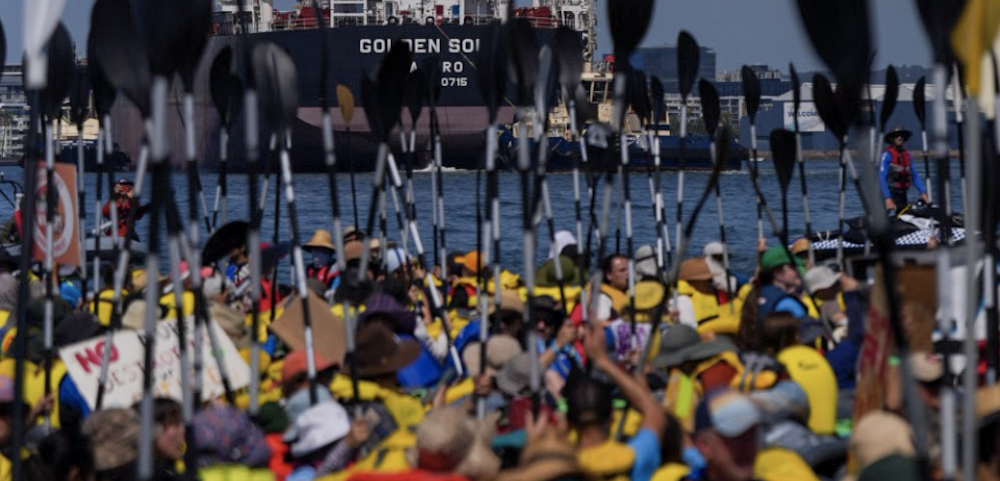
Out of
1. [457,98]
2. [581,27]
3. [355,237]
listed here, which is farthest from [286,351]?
[581,27]

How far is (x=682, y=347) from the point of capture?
20.1ft

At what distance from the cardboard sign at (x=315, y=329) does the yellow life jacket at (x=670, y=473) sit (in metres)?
Answer: 2.53

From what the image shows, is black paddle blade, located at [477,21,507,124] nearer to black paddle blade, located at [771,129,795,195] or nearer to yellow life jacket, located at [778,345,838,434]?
yellow life jacket, located at [778,345,838,434]

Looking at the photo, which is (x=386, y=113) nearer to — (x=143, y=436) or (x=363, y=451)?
(x=363, y=451)

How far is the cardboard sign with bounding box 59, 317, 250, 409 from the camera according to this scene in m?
6.61

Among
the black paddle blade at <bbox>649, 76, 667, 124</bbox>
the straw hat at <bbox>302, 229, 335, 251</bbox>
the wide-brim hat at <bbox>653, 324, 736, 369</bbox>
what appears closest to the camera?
the wide-brim hat at <bbox>653, 324, 736, 369</bbox>

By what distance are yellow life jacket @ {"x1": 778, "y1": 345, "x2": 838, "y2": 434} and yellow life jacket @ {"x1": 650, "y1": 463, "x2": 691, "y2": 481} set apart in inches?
42.0

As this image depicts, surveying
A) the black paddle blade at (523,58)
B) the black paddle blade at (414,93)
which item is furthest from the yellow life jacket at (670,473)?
the black paddle blade at (414,93)

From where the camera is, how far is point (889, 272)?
3758mm

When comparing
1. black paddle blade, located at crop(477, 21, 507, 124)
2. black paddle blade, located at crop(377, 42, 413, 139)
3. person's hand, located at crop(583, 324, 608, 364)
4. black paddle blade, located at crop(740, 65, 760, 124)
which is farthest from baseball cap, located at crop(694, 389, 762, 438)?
black paddle blade, located at crop(740, 65, 760, 124)

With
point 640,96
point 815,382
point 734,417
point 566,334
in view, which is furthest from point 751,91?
point 734,417

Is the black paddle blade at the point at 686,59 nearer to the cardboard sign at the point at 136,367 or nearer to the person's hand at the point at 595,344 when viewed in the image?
the cardboard sign at the point at 136,367

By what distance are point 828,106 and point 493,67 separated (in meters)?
2.20

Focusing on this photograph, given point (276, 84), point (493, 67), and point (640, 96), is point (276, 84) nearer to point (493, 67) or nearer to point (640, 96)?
point (493, 67)
